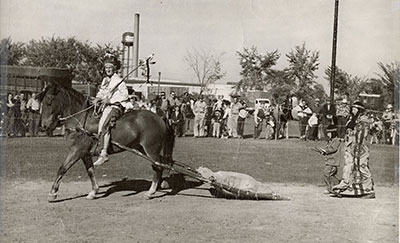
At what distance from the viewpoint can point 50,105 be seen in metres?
8.49

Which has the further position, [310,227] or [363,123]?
[363,123]

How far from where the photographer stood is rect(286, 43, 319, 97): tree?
3062 centimetres

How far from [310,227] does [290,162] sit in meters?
7.42

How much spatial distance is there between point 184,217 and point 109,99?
291cm

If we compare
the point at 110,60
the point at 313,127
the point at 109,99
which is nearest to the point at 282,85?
the point at 313,127

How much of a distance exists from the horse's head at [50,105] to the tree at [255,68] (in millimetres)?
16805

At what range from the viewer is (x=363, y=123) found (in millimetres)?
9648

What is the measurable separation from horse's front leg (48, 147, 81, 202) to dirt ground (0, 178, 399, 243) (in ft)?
0.57

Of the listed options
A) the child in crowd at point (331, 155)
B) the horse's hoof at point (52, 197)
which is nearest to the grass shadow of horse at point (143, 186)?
the horse's hoof at point (52, 197)

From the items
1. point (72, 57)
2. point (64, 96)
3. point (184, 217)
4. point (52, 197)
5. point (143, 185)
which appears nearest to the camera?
point (184, 217)

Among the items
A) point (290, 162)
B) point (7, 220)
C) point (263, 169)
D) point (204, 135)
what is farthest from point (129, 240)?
point (204, 135)

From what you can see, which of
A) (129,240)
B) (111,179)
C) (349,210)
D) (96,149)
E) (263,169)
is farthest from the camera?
(263,169)

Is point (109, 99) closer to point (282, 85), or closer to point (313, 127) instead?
point (313, 127)

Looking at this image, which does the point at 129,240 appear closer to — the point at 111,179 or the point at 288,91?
the point at 111,179
